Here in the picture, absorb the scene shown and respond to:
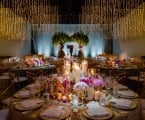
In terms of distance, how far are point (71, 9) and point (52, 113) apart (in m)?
8.73

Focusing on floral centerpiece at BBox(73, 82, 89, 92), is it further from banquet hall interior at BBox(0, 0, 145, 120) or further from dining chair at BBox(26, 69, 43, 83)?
dining chair at BBox(26, 69, 43, 83)

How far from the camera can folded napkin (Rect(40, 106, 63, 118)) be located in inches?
96.2

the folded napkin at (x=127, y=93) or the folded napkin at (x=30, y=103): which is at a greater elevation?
the folded napkin at (x=127, y=93)

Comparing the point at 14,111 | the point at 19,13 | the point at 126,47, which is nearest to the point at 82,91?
the point at 14,111

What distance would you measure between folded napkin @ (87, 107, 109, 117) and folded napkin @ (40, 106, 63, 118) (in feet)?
1.06

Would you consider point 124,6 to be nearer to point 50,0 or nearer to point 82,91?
Answer: point 50,0

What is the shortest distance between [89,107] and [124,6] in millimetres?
6929

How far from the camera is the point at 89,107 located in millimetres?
2689

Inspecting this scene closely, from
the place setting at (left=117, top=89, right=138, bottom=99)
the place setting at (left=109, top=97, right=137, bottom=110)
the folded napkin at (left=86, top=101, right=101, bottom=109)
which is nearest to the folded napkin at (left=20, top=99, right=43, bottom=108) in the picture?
the folded napkin at (left=86, top=101, right=101, bottom=109)

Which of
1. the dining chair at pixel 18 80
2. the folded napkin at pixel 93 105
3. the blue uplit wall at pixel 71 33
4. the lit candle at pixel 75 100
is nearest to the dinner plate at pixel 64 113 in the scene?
the lit candle at pixel 75 100

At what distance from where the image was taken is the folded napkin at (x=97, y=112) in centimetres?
247

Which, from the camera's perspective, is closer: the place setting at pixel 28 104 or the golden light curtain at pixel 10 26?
the place setting at pixel 28 104

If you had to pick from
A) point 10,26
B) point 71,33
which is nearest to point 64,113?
point 10,26

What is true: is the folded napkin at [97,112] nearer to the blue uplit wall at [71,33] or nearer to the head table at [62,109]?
the head table at [62,109]
